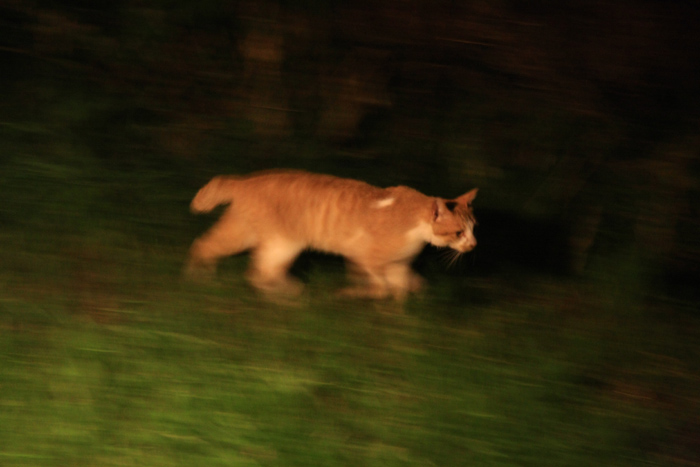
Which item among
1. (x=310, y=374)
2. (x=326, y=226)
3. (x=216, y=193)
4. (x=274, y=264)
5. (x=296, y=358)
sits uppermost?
(x=216, y=193)

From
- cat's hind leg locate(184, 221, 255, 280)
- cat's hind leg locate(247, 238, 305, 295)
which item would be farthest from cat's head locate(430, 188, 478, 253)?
cat's hind leg locate(184, 221, 255, 280)

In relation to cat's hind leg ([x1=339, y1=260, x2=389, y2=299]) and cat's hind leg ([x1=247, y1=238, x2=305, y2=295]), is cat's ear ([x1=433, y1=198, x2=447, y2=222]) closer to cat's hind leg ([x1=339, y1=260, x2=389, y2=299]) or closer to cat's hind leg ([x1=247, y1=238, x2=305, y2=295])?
cat's hind leg ([x1=339, y1=260, x2=389, y2=299])

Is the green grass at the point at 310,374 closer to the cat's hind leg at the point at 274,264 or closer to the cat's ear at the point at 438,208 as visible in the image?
the cat's hind leg at the point at 274,264

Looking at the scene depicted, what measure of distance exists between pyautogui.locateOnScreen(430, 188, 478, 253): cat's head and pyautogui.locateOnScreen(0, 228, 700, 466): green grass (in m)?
0.45

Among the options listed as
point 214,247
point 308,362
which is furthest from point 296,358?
point 214,247

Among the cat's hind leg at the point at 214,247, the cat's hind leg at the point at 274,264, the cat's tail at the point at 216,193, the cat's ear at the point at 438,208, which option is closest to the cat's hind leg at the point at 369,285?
the cat's hind leg at the point at 274,264

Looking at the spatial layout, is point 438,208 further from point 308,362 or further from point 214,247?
point 214,247

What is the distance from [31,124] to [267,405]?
3.92 m

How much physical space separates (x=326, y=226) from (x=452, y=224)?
2.92ft

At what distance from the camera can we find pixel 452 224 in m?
4.54

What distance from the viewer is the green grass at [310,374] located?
3.28 m

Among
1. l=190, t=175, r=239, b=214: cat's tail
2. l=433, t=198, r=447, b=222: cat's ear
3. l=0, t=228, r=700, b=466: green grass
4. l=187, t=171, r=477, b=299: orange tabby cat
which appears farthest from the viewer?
l=190, t=175, r=239, b=214: cat's tail

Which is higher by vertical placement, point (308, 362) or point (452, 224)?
point (452, 224)

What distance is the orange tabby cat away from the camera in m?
4.62
